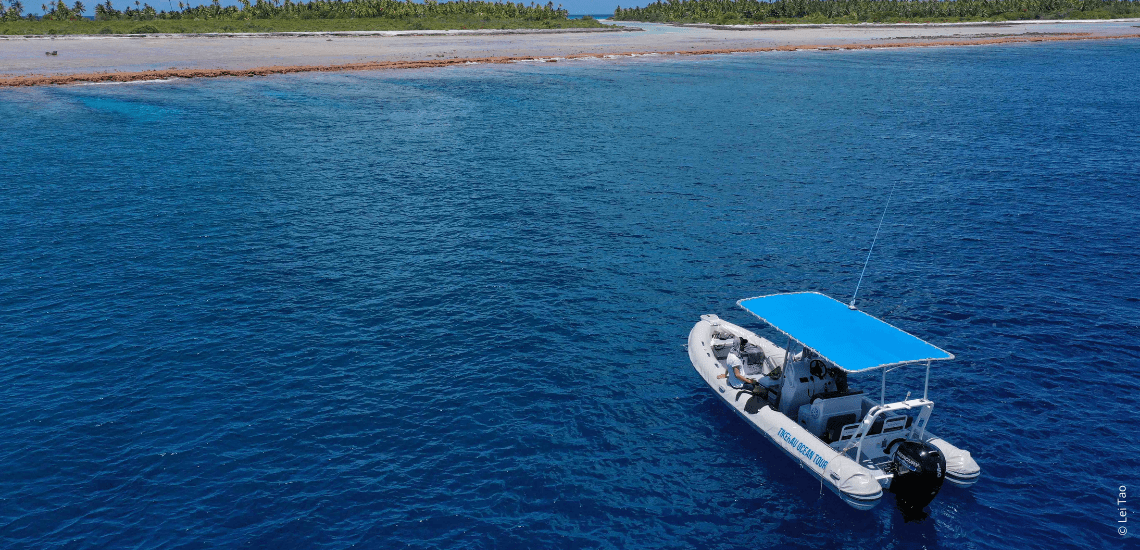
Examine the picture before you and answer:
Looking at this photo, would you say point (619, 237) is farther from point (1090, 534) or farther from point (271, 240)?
point (1090, 534)

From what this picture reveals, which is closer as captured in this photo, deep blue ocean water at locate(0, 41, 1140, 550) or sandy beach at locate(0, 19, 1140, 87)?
deep blue ocean water at locate(0, 41, 1140, 550)

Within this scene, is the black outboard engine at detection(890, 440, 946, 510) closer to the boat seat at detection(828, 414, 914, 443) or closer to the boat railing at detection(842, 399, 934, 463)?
the boat railing at detection(842, 399, 934, 463)

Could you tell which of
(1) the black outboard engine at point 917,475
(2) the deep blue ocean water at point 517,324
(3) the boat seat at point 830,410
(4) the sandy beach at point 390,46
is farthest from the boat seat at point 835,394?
(4) the sandy beach at point 390,46

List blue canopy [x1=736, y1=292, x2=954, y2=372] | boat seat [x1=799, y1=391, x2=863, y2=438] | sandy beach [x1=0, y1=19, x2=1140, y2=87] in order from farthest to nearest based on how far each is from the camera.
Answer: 1. sandy beach [x1=0, y1=19, x2=1140, y2=87]
2. boat seat [x1=799, y1=391, x2=863, y2=438]
3. blue canopy [x1=736, y1=292, x2=954, y2=372]

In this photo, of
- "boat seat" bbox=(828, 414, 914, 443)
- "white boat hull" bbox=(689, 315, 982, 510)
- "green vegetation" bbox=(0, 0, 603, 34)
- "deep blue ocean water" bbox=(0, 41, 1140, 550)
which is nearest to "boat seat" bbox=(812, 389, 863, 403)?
"boat seat" bbox=(828, 414, 914, 443)

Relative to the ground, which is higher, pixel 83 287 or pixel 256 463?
pixel 83 287

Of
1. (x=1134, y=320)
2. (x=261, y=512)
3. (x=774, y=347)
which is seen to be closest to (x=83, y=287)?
(x=261, y=512)

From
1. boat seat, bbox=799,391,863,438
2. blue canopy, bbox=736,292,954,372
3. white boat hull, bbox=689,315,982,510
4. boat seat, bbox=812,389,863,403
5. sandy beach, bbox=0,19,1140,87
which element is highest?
sandy beach, bbox=0,19,1140,87

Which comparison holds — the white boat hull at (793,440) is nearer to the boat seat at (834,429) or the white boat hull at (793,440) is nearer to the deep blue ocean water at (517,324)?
the boat seat at (834,429)
